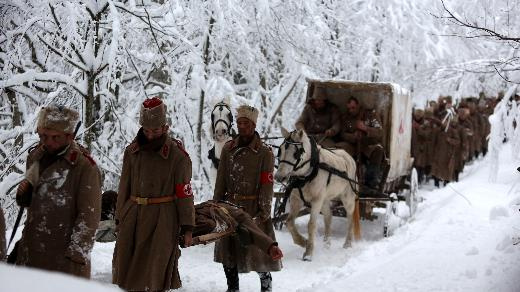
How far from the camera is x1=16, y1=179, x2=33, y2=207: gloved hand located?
383 cm

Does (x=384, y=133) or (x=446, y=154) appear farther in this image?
(x=446, y=154)

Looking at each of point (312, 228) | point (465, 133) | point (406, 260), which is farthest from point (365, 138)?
point (465, 133)

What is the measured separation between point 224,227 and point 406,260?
115 inches

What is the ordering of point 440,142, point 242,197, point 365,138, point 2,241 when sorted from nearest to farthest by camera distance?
point 2,241 → point 242,197 → point 365,138 → point 440,142

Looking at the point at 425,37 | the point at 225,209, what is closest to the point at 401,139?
the point at 225,209

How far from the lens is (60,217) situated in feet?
12.6

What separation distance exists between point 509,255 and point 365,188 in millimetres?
3311

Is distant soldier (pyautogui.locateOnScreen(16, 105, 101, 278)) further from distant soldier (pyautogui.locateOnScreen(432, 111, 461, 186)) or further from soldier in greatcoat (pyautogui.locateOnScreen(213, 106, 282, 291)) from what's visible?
distant soldier (pyautogui.locateOnScreen(432, 111, 461, 186))

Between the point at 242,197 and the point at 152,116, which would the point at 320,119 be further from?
the point at 152,116

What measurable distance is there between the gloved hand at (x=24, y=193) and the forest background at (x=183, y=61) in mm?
3155

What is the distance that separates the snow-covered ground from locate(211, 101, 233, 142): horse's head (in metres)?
1.54

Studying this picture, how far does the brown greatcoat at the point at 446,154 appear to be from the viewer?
1766cm

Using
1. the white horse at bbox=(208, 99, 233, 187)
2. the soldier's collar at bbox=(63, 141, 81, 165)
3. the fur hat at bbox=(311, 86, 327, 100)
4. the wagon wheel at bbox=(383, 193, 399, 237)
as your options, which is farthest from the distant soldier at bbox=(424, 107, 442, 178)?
the soldier's collar at bbox=(63, 141, 81, 165)

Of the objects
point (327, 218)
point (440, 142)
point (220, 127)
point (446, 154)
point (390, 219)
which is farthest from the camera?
point (440, 142)
